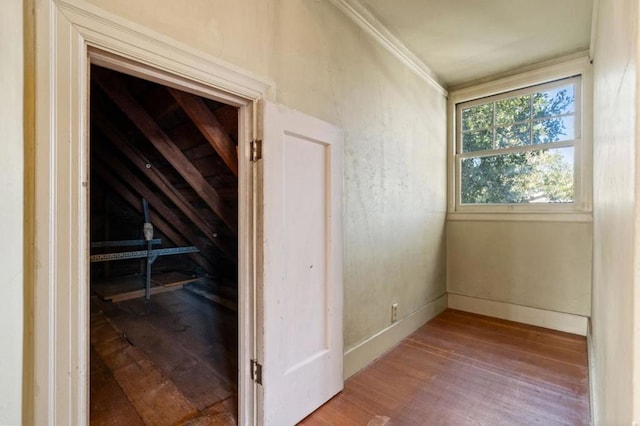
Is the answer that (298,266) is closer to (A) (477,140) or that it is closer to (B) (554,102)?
(A) (477,140)

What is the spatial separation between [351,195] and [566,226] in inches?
84.3

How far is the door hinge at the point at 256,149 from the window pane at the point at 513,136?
268cm

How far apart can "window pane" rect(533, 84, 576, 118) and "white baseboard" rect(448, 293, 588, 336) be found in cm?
186

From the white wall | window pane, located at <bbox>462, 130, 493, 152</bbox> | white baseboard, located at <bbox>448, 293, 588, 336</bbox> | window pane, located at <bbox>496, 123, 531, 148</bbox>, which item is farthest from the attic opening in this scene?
window pane, located at <bbox>496, 123, 531, 148</bbox>

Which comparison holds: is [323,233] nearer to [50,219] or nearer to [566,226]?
[50,219]

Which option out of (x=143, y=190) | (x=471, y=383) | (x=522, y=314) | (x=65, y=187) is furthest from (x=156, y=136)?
(x=522, y=314)

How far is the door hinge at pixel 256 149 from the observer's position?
4.60 feet

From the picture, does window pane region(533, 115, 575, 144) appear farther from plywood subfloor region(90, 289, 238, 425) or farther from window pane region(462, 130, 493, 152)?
plywood subfloor region(90, 289, 238, 425)

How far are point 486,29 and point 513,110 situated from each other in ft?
3.46

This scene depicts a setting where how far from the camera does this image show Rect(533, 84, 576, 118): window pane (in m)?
2.69

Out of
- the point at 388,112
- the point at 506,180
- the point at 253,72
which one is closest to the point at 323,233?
the point at 253,72

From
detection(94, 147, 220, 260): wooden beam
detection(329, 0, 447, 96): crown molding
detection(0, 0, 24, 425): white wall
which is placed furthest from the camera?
detection(94, 147, 220, 260): wooden beam

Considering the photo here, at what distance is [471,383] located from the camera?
6.23 ft

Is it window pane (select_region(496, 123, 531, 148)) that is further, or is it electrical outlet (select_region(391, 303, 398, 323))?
window pane (select_region(496, 123, 531, 148))
